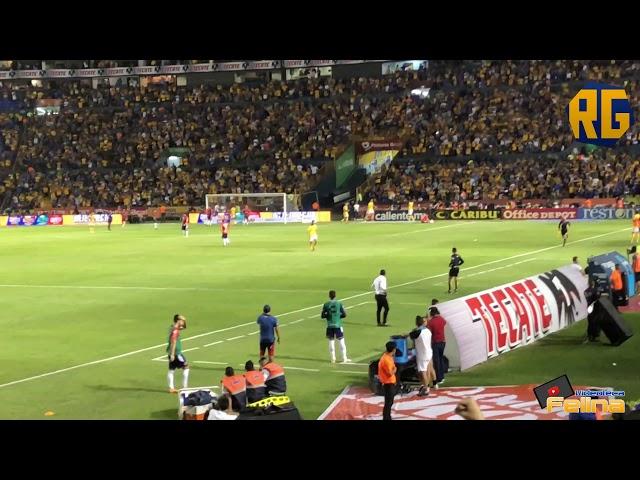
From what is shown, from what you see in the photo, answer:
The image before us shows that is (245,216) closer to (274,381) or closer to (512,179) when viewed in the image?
(512,179)

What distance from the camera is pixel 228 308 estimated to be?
1177 inches

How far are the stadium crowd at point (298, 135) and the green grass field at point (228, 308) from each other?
17.3 m

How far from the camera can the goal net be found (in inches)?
3120

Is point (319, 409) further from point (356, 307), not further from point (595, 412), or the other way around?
point (356, 307)

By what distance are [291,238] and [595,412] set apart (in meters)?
42.8

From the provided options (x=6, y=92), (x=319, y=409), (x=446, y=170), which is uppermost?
(x=6, y=92)

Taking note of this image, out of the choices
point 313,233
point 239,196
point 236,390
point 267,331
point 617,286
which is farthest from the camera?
point 239,196

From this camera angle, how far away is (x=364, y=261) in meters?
42.4

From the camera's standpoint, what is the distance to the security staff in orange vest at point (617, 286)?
2649 cm

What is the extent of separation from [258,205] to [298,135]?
10.2 metres

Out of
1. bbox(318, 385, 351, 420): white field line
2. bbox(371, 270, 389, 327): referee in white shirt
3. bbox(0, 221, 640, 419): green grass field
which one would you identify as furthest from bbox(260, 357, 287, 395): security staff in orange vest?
bbox(371, 270, 389, 327): referee in white shirt

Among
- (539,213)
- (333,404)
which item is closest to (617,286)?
(333,404)

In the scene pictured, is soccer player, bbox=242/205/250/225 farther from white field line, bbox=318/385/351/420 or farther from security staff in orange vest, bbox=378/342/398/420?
security staff in orange vest, bbox=378/342/398/420
